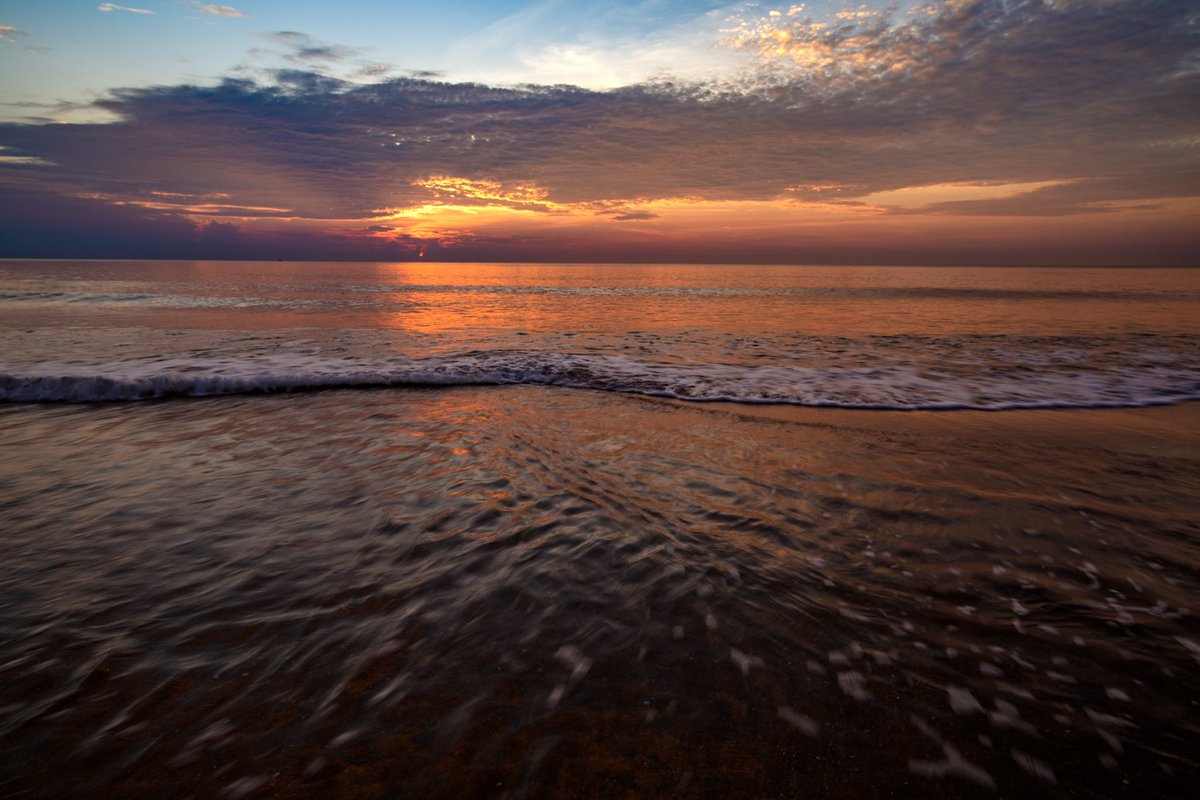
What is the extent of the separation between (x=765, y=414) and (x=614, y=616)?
639cm

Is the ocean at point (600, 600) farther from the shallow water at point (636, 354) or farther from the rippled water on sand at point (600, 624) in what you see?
the shallow water at point (636, 354)

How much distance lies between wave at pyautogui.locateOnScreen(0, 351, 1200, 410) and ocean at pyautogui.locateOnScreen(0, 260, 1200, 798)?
0.74 metres

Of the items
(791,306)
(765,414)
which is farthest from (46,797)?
(791,306)

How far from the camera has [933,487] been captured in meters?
5.84

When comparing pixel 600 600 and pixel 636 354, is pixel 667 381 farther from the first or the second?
pixel 600 600

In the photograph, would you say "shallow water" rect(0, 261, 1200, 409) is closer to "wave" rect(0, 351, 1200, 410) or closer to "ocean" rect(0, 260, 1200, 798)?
"wave" rect(0, 351, 1200, 410)

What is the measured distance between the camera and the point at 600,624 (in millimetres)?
3529

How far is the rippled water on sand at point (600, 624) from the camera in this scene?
2.51 meters

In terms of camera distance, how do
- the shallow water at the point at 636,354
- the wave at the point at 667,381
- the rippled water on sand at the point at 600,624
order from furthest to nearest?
1. the shallow water at the point at 636,354
2. the wave at the point at 667,381
3. the rippled water on sand at the point at 600,624

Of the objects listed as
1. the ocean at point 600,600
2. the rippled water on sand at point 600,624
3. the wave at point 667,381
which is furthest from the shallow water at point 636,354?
the rippled water on sand at point 600,624

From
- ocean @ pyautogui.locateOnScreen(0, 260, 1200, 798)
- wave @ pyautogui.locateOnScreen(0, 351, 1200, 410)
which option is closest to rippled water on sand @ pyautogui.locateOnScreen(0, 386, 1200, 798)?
ocean @ pyautogui.locateOnScreen(0, 260, 1200, 798)

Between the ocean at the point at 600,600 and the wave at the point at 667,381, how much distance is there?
2.41 ft

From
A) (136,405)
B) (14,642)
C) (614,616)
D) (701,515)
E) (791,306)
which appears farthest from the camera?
(791,306)

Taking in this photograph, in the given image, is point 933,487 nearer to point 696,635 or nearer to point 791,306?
point 696,635
